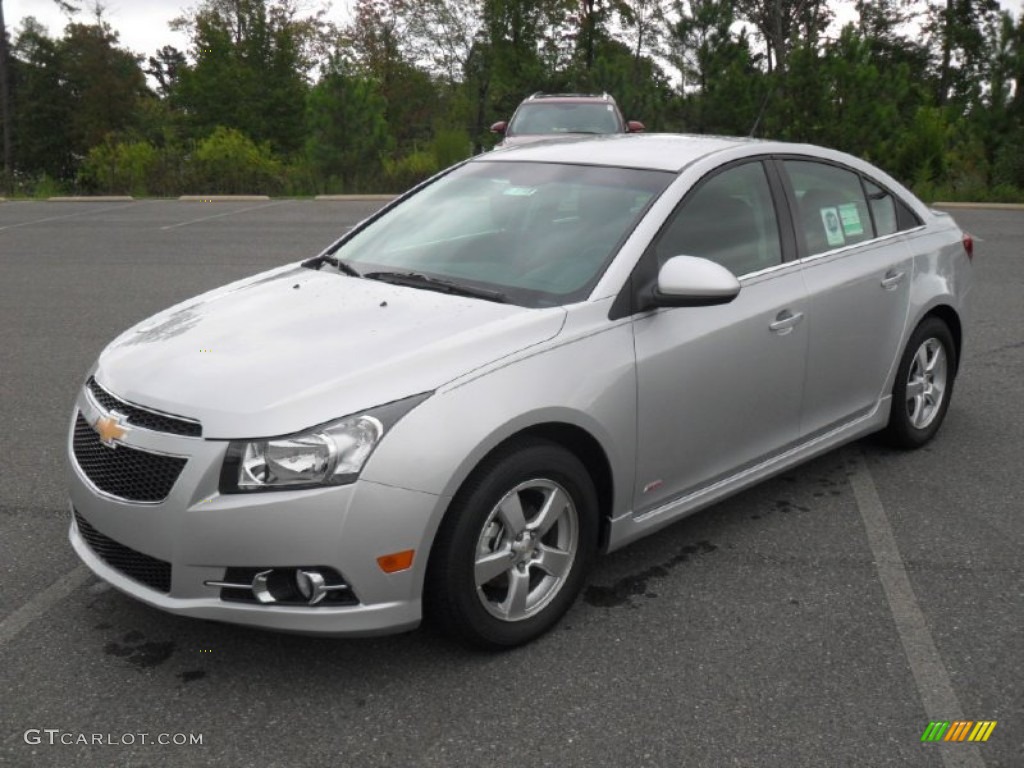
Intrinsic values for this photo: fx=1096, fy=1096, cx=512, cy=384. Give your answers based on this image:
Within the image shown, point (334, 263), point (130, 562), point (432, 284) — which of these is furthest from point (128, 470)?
point (334, 263)

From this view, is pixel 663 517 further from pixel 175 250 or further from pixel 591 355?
pixel 175 250

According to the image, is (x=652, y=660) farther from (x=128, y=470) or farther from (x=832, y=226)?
(x=832, y=226)

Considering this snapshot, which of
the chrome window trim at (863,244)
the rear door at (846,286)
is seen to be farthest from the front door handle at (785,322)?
the chrome window trim at (863,244)

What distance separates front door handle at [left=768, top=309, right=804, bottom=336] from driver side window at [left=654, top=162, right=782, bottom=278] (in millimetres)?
214

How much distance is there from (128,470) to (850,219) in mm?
3365

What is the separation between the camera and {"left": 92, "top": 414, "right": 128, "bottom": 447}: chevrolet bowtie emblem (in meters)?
3.32

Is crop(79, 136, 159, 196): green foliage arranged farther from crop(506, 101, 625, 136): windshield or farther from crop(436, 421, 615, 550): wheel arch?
crop(436, 421, 615, 550): wheel arch

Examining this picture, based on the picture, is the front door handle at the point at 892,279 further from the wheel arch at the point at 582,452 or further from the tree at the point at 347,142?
the tree at the point at 347,142

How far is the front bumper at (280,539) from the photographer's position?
120 inches

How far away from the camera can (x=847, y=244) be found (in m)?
4.91

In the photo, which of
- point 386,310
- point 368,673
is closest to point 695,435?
point 386,310

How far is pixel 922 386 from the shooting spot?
5.44 meters

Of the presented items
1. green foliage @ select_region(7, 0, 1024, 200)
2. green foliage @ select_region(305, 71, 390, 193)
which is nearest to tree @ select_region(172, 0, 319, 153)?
green foliage @ select_region(7, 0, 1024, 200)

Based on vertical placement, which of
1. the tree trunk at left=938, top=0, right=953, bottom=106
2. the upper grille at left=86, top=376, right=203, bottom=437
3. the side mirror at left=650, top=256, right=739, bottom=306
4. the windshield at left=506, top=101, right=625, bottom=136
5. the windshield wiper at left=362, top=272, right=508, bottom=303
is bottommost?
the upper grille at left=86, top=376, right=203, bottom=437
